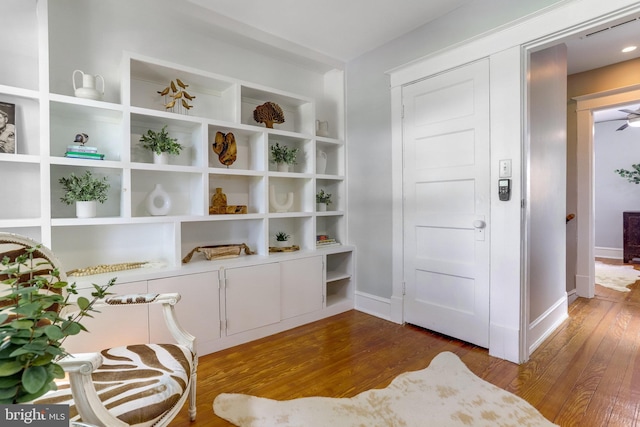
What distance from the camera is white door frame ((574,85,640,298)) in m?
3.60

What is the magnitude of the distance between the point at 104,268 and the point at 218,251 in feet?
2.59

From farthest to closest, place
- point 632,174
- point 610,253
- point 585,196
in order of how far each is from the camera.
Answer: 1. point 610,253
2. point 632,174
3. point 585,196

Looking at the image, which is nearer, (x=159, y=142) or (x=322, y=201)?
(x=159, y=142)

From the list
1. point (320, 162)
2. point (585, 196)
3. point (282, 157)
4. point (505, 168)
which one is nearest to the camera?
point (505, 168)

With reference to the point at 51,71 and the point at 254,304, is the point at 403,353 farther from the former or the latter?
the point at 51,71

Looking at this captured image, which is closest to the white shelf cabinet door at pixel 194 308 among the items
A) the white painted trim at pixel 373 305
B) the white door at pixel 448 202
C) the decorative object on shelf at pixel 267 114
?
the decorative object on shelf at pixel 267 114

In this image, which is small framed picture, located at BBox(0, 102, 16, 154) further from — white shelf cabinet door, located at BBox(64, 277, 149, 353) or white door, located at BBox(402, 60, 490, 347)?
white door, located at BBox(402, 60, 490, 347)

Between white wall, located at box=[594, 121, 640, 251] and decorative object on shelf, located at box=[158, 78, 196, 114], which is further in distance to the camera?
white wall, located at box=[594, 121, 640, 251]

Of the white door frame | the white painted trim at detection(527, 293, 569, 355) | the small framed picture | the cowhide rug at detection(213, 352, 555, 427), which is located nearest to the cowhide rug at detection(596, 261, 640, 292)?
the white door frame

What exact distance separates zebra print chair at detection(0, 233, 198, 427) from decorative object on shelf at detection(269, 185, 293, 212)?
1.54 meters

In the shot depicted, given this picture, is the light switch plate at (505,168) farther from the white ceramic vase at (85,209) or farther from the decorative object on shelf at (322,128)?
the white ceramic vase at (85,209)

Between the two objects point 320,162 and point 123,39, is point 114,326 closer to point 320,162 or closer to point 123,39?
point 123,39

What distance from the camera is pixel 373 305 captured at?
3.23 meters

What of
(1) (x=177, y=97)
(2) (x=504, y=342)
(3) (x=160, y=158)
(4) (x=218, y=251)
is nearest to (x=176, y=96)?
(1) (x=177, y=97)
